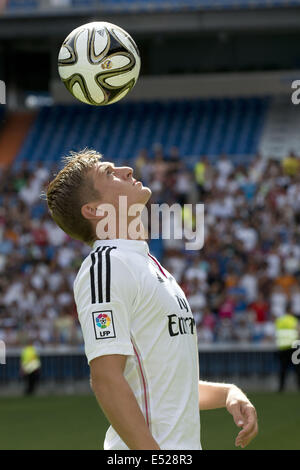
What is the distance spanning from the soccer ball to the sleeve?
218cm

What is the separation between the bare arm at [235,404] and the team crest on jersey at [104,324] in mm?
595

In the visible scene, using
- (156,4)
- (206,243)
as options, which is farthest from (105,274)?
(156,4)

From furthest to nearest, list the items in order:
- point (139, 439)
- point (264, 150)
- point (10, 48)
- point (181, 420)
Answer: point (10, 48) < point (264, 150) < point (181, 420) < point (139, 439)

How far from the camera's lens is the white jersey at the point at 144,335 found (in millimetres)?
3229

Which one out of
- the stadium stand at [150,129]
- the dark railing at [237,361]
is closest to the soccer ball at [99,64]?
the dark railing at [237,361]

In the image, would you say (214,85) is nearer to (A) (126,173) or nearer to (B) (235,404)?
(A) (126,173)

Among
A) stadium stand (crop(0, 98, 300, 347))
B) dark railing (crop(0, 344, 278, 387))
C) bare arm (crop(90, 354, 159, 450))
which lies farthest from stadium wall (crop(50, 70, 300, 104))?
bare arm (crop(90, 354, 159, 450))

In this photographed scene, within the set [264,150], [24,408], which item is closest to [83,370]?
[24,408]

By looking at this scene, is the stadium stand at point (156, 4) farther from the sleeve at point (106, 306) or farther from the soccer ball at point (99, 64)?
the sleeve at point (106, 306)

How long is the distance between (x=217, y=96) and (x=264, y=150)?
12.4ft

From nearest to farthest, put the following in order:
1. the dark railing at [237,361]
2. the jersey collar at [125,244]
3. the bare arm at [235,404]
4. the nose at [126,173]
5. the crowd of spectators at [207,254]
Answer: the bare arm at [235,404] < the jersey collar at [125,244] < the nose at [126,173] < the dark railing at [237,361] < the crowd of spectators at [207,254]

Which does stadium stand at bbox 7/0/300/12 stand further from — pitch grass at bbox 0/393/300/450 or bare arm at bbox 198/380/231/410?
bare arm at bbox 198/380/231/410

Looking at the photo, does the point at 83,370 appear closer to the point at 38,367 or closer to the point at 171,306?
the point at 38,367
